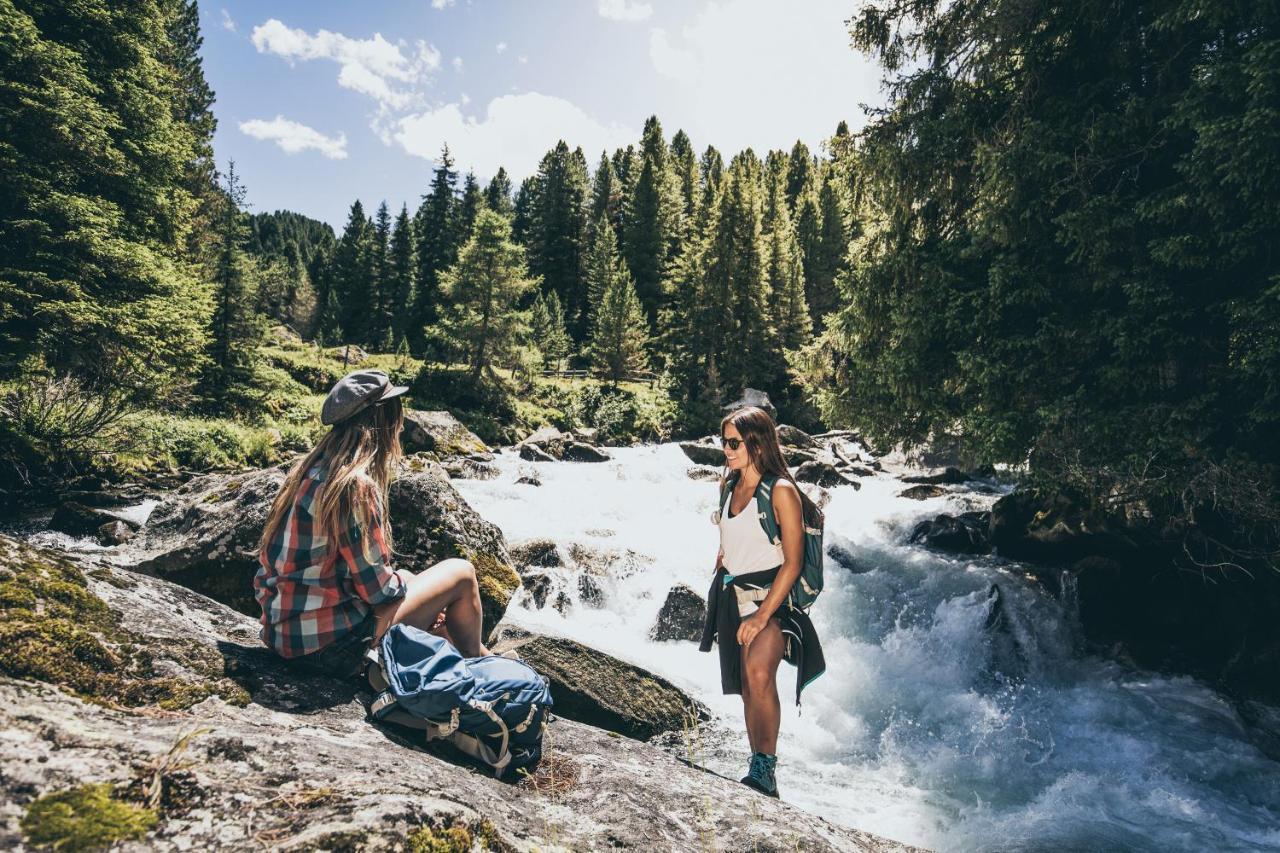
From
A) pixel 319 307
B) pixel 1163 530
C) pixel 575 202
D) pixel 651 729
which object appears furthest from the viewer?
pixel 319 307

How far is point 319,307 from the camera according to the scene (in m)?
75.8

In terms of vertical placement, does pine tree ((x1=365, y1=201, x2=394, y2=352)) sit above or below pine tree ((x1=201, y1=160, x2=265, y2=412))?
above

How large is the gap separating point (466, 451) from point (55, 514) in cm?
1478

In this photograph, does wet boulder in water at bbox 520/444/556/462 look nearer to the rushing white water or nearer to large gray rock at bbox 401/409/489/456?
large gray rock at bbox 401/409/489/456

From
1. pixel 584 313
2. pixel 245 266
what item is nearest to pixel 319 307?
pixel 584 313

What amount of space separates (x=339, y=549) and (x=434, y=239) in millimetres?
60701

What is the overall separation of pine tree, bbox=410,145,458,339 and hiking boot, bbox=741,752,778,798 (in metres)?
57.9

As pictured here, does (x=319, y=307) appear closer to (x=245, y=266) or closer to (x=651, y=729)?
(x=245, y=266)

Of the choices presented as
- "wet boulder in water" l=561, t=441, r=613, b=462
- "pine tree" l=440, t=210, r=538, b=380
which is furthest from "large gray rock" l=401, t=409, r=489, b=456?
"pine tree" l=440, t=210, r=538, b=380

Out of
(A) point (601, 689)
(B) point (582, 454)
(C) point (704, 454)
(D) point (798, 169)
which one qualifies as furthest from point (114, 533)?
(D) point (798, 169)

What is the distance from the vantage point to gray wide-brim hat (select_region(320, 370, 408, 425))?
11.8 feet

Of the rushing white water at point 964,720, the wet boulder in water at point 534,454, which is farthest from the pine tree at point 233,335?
the rushing white water at point 964,720

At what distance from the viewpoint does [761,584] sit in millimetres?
4176

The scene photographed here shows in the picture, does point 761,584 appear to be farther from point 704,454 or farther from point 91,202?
point 704,454
